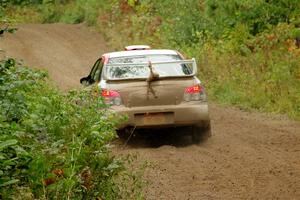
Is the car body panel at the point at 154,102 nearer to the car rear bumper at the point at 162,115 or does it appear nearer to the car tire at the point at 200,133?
the car rear bumper at the point at 162,115

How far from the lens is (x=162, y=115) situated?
1184 centimetres

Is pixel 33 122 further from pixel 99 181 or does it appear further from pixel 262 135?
pixel 262 135

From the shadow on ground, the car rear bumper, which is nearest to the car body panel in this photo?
the car rear bumper

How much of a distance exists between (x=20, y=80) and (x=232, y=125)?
27.0ft

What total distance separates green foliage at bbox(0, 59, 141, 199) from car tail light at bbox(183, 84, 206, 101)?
4.06 metres

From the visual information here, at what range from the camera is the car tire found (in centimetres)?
1242

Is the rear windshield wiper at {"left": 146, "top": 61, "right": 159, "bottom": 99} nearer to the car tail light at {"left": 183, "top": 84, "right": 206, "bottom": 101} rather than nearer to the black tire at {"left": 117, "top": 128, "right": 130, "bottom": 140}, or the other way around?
the car tail light at {"left": 183, "top": 84, "right": 206, "bottom": 101}

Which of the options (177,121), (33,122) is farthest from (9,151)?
(177,121)

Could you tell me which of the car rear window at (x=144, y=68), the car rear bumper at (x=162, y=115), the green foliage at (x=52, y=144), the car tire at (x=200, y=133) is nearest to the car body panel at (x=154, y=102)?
the car rear bumper at (x=162, y=115)

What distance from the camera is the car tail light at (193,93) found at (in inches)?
470

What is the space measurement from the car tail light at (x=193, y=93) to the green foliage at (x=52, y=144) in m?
4.06

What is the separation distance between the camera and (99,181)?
6.98 metres

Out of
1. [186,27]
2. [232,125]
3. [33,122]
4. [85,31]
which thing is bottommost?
[85,31]

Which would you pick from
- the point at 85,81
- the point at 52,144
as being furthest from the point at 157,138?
the point at 52,144
